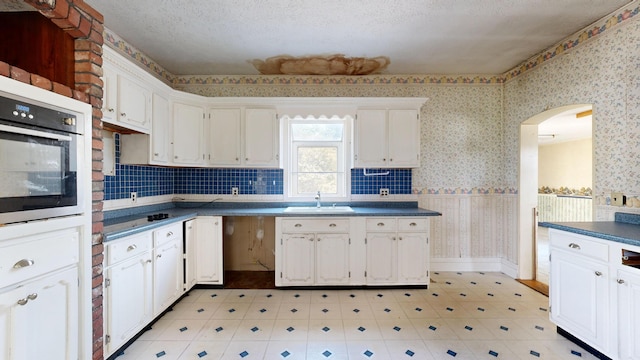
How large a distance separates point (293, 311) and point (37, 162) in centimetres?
215

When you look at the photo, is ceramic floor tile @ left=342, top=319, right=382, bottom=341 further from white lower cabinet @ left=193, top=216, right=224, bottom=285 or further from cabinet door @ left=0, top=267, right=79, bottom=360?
cabinet door @ left=0, top=267, right=79, bottom=360

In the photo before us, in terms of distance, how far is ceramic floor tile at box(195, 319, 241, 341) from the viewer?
217cm

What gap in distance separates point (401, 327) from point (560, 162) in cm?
824

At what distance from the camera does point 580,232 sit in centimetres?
192

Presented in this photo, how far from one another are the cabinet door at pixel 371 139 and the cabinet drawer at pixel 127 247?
2276mm

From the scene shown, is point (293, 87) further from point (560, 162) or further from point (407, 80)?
point (560, 162)

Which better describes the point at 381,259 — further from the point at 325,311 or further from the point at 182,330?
the point at 182,330

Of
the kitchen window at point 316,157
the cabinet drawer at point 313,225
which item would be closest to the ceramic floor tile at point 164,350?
the cabinet drawer at point 313,225

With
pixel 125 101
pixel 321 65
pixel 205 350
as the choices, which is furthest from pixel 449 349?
pixel 125 101

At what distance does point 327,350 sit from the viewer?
202cm

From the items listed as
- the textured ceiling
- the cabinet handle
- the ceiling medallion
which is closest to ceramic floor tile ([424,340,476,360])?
the cabinet handle

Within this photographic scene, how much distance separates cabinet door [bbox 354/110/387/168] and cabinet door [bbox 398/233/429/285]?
3.03 ft

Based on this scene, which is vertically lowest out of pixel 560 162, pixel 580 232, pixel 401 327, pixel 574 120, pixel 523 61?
pixel 401 327

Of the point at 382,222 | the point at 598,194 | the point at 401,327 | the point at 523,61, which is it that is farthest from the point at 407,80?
the point at 401,327
